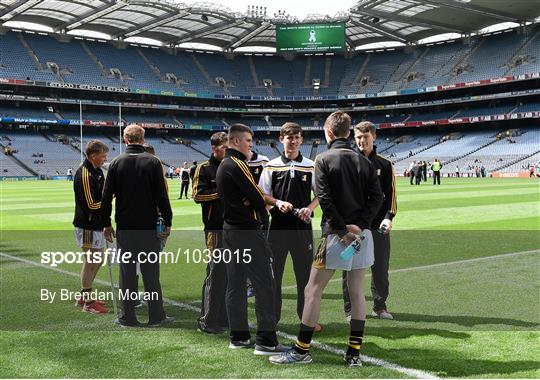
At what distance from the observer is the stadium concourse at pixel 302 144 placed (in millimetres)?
5363

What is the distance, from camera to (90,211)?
6.82m

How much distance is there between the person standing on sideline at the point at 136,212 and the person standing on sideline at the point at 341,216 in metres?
1.94

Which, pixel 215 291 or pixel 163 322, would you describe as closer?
pixel 215 291

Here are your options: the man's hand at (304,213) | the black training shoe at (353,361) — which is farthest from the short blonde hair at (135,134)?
the black training shoe at (353,361)

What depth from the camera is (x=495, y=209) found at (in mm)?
18766

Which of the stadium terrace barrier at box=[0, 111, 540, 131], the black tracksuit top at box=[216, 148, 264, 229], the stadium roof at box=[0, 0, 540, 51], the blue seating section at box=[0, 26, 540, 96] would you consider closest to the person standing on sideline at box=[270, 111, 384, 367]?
the black tracksuit top at box=[216, 148, 264, 229]

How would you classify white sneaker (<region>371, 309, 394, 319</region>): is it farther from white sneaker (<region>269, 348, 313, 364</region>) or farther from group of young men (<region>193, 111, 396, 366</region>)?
A: white sneaker (<region>269, 348, 313, 364</region>)

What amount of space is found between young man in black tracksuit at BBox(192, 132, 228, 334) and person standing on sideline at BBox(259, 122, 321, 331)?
0.58m

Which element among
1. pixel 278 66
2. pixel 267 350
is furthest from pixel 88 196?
pixel 278 66

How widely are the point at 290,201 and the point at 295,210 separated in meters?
0.41

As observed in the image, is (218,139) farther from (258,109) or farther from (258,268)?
(258,109)

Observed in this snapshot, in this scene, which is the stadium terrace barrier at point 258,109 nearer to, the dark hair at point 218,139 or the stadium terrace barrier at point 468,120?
the stadium terrace barrier at point 468,120

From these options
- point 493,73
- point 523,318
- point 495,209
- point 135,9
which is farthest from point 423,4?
point 523,318

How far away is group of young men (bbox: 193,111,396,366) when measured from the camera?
16.0 ft
